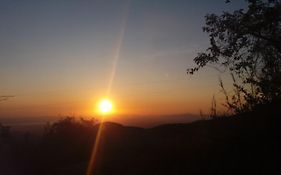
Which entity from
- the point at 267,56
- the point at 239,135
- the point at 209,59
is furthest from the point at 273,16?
the point at 239,135

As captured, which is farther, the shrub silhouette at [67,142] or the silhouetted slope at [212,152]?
the shrub silhouette at [67,142]

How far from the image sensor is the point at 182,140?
16875 mm

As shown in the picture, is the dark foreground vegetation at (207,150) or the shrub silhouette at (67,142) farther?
the shrub silhouette at (67,142)

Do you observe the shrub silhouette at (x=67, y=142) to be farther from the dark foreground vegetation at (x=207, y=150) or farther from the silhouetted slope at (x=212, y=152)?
the silhouetted slope at (x=212, y=152)

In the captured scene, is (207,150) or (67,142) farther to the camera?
(67,142)

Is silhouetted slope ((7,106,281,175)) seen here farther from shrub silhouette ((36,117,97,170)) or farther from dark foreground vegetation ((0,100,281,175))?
shrub silhouette ((36,117,97,170))

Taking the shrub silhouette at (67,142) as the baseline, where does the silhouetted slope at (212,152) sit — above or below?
below

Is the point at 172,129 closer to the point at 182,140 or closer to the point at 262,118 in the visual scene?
the point at 182,140

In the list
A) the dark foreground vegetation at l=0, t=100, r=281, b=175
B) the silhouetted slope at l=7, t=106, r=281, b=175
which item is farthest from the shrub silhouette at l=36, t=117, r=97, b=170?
the silhouetted slope at l=7, t=106, r=281, b=175

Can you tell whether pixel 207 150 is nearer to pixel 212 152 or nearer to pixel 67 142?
pixel 212 152

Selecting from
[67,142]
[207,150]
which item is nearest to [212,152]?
[207,150]

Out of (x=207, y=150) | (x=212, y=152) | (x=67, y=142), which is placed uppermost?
(x=67, y=142)

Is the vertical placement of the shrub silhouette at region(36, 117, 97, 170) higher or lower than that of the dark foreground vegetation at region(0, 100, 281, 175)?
higher

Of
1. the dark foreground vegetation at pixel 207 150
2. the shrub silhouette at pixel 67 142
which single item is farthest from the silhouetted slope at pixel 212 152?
the shrub silhouette at pixel 67 142
